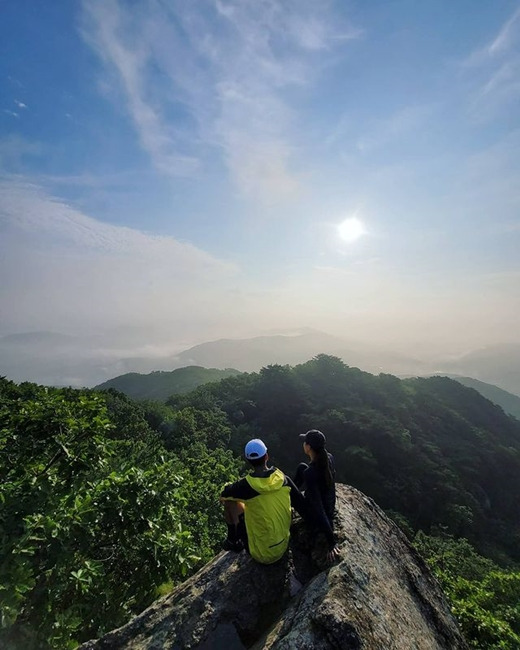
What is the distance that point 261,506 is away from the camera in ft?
19.1

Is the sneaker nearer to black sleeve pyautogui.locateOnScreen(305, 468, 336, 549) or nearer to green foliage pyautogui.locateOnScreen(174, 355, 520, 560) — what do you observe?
black sleeve pyautogui.locateOnScreen(305, 468, 336, 549)

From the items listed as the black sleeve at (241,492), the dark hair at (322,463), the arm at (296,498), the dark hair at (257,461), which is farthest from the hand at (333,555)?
the dark hair at (257,461)

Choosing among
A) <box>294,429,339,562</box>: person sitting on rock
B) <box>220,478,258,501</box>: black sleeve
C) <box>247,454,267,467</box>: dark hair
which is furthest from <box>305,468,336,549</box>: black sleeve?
<box>220,478,258,501</box>: black sleeve

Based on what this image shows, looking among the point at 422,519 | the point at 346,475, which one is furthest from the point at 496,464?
the point at 346,475

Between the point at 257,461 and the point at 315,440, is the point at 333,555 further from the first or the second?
the point at 257,461

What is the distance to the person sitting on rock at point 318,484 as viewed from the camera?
6.16 m

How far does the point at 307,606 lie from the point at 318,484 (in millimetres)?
1871

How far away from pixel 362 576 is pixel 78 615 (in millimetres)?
6350

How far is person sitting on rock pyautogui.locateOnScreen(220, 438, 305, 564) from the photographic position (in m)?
5.84

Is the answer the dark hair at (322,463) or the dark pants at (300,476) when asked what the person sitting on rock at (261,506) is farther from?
the dark hair at (322,463)

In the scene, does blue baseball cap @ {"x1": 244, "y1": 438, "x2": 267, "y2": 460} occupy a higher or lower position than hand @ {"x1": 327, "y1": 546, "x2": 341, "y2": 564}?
higher

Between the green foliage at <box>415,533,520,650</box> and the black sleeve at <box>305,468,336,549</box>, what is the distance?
923cm

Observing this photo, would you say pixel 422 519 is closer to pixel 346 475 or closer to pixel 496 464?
pixel 346 475

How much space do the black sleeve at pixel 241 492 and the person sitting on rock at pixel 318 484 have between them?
1095 mm
